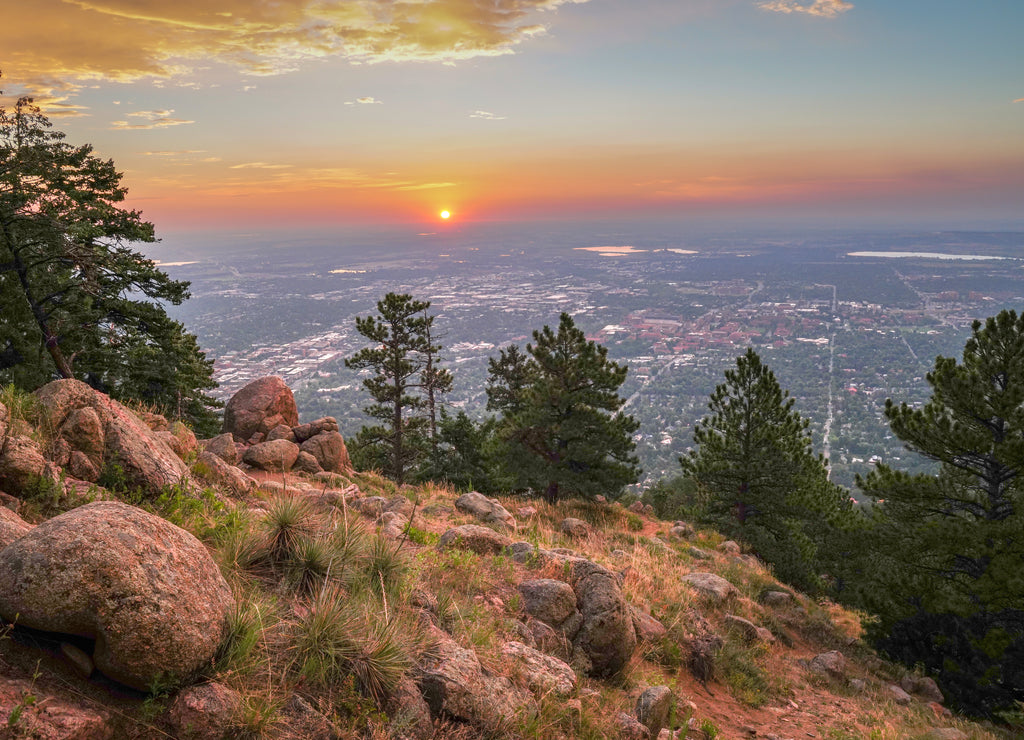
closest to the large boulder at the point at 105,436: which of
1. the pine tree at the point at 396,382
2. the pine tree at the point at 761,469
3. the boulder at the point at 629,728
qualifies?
the boulder at the point at 629,728

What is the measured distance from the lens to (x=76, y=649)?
10.8 ft

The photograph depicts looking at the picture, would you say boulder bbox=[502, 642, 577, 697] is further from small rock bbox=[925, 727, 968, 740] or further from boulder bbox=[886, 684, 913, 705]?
boulder bbox=[886, 684, 913, 705]

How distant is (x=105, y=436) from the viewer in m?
6.70

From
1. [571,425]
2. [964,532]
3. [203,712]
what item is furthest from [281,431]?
[964,532]

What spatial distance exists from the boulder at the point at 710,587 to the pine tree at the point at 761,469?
1126 cm

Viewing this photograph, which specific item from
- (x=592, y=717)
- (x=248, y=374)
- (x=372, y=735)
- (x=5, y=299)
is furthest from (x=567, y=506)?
(x=248, y=374)

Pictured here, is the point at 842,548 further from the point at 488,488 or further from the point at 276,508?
the point at 276,508

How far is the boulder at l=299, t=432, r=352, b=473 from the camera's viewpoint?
1967 cm

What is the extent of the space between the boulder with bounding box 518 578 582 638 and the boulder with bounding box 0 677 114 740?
490cm

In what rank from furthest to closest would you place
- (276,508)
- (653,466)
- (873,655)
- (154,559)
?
(653,466), (873,655), (276,508), (154,559)

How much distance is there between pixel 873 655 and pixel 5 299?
2845 centimetres

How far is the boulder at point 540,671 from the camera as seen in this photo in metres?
5.14

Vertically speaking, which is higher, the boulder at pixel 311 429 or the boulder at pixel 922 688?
the boulder at pixel 311 429

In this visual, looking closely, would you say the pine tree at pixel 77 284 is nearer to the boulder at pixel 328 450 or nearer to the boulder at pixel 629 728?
the boulder at pixel 328 450
